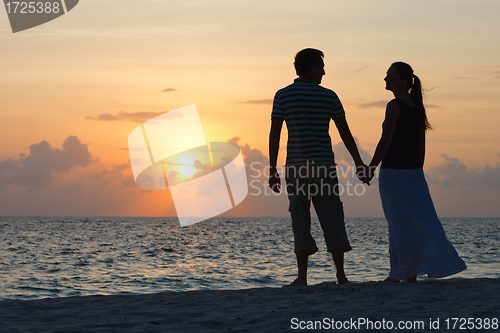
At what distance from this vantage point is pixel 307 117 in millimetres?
4391

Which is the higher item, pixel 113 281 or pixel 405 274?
pixel 405 274

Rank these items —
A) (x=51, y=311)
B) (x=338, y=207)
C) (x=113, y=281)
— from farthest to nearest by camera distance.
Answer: (x=113, y=281) → (x=338, y=207) → (x=51, y=311)

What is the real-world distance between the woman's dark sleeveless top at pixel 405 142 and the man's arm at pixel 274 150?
123 centimetres

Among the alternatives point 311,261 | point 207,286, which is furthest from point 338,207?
point 311,261

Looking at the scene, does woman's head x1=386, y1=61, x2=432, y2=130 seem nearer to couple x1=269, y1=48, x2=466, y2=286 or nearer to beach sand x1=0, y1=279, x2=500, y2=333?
couple x1=269, y1=48, x2=466, y2=286

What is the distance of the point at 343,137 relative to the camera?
4531 millimetres

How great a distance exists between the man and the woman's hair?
913 mm

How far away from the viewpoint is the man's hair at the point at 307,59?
4.54 metres

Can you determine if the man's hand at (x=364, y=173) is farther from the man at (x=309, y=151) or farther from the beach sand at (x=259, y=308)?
the beach sand at (x=259, y=308)

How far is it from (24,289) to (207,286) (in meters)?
5.55

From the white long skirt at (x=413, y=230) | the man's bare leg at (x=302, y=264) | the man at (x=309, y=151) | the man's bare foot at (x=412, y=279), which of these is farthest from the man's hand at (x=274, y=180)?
the man's bare foot at (x=412, y=279)

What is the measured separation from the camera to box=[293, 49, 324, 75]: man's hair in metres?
4.54

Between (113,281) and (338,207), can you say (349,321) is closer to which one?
(338,207)

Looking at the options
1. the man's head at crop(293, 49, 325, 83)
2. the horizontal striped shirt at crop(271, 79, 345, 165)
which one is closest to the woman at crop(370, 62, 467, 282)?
the horizontal striped shirt at crop(271, 79, 345, 165)
